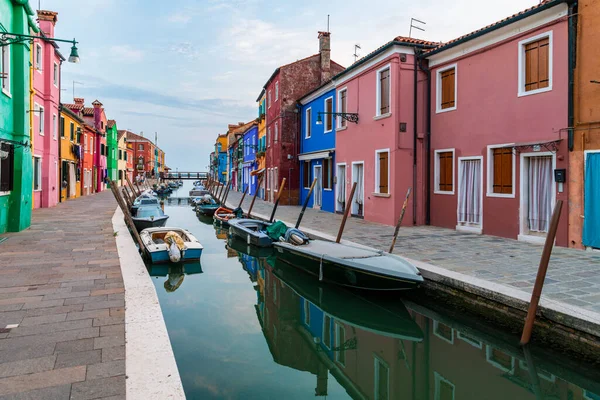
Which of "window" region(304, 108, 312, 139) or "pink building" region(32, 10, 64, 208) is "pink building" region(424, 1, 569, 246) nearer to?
"window" region(304, 108, 312, 139)

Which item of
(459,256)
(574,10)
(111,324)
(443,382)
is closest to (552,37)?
(574,10)

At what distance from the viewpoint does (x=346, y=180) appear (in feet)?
56.2

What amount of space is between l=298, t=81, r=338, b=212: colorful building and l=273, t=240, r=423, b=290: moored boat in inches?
348

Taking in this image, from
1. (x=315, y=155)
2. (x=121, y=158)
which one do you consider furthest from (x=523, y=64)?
(x=121, y=158)

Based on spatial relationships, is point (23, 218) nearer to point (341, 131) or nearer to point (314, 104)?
point (341, 131)

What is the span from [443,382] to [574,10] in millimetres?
8502

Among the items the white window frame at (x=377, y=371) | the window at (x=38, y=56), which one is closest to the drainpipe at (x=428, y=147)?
the white window frame at (x=377, y=371)

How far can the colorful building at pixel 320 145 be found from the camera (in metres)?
18.7

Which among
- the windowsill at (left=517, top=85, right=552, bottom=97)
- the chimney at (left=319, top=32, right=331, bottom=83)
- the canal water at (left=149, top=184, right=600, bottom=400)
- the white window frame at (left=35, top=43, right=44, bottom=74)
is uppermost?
the chimney at (left=319, top=32, right=331, bottom=83)

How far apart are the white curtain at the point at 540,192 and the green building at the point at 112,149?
39.1 meters

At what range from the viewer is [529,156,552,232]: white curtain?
966 centimetres

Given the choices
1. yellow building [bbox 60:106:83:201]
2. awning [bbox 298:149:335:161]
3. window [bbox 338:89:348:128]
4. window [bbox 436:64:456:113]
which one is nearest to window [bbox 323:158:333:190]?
awning [bbox 298:149:335:161]

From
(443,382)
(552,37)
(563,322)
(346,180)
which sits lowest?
(443,382)

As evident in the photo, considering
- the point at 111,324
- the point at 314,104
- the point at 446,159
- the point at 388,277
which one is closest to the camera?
the point at 111,324
